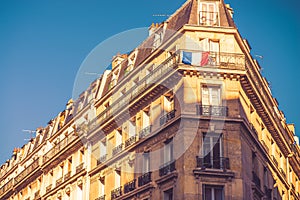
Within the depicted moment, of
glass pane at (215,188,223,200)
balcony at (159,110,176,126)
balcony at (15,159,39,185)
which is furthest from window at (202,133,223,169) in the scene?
balcony at (15,159,39,185)

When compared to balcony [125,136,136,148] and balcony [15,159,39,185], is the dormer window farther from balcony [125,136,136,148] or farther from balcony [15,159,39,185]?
balcony [15,159,39,185]

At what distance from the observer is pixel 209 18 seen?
39312mm

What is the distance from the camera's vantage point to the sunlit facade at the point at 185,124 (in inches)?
1362

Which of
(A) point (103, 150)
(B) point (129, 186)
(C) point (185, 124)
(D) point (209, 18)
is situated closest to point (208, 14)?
(D) point (209, 18)

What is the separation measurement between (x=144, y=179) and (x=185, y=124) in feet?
16.3

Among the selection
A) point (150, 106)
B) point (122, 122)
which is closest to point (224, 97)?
point (150, 106)

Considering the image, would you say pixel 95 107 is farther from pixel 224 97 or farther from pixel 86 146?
pixel 224 97

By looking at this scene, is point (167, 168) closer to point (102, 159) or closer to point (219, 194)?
point (219, 194)

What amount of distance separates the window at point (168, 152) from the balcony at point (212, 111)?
2.51 metres

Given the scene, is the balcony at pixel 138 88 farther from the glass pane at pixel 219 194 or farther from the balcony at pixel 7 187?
the balcony at pixel 7 187

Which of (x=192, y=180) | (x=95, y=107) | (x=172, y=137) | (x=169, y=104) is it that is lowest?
(x=192, y=180)

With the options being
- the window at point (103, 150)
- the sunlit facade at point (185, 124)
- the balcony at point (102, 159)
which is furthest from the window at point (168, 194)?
the window at point (103, 150)

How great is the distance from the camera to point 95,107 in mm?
48250

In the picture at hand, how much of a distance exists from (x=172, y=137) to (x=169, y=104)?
250 centimetres
